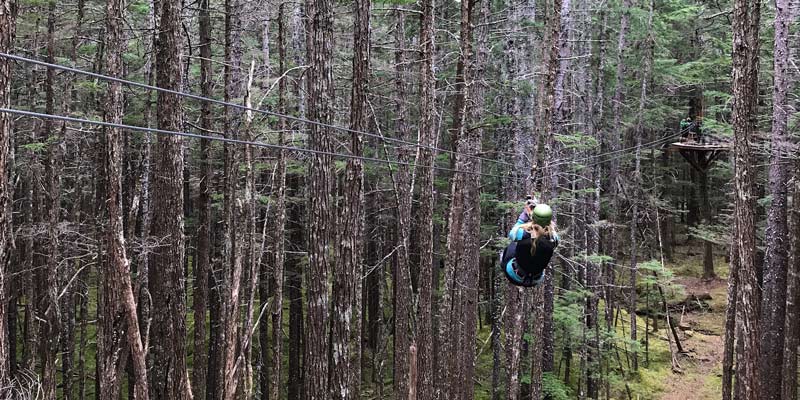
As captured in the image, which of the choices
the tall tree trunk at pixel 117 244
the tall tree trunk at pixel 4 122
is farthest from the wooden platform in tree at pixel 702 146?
the tall tree trunk at pixel 4 122

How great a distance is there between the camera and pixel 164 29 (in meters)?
7.93

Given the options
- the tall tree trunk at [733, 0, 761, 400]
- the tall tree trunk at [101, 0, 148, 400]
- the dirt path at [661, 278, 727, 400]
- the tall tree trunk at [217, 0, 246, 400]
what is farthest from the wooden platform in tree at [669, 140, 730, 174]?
the tall tree trunk at [101, 0, 148, 400]

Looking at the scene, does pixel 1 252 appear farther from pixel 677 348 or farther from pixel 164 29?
pixel 677 348

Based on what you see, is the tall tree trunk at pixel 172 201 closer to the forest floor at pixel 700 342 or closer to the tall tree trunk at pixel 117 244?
the tall tree trunk at pixel 117 244

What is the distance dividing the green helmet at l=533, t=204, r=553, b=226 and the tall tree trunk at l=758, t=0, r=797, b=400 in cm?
823

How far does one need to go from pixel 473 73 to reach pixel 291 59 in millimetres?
8562

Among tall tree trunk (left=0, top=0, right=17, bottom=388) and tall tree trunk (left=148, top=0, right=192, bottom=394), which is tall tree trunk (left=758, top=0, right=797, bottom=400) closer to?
tall tree trunk (left=148, top=0, right=192, bottom=394)

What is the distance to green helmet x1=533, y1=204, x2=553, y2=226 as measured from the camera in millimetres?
6129

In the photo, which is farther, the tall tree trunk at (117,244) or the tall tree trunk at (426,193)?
the tall tree trunk at (426,193)

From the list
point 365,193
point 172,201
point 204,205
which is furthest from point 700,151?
point 172,201

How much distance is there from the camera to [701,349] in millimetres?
20734

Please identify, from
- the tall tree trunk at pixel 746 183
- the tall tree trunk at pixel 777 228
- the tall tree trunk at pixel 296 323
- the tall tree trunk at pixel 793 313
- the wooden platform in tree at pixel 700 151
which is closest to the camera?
the tall tree trunk at pixel 746 183

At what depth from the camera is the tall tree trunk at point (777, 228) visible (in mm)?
11344

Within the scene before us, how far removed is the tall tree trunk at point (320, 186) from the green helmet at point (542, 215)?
303 centimetres
